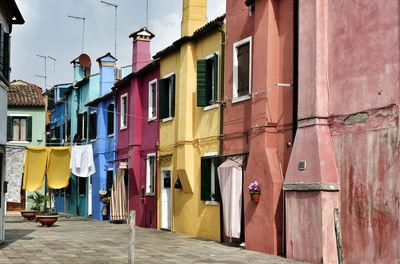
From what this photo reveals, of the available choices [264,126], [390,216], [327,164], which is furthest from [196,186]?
[390,216]

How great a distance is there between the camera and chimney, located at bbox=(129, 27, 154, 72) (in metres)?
27.3

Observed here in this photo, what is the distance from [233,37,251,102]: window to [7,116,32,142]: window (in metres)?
25.7

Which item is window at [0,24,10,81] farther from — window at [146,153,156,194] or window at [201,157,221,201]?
window at [146,153,156,194]

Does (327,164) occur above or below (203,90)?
below

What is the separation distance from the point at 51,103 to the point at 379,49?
36076 mm

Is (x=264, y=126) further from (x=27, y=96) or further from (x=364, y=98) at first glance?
(x=27, y=96)

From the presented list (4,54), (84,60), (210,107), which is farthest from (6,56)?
(84,60)

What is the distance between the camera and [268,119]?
1566 centimetres

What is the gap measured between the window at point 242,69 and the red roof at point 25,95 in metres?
25.6

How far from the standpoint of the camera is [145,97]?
1017 inches

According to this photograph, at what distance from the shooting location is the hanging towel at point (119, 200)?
27516 mm

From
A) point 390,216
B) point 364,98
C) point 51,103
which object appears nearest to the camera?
point 390,216

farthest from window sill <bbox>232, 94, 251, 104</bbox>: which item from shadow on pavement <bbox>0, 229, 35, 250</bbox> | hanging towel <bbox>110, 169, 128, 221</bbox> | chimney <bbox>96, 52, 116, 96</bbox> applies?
chimney <bbox>96, 52, 116, 96</bbox>

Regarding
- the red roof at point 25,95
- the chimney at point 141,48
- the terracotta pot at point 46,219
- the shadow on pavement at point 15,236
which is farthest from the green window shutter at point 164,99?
the red roof at point 25,95
